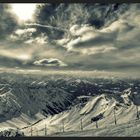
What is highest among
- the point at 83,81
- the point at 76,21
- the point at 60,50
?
the point at 76,21

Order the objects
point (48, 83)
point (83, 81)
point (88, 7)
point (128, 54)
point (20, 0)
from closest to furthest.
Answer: point (20, 0), point (88, 7), point (128, 54), point (83, 81), point (48, 83)

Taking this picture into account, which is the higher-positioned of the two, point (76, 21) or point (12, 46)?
point (76, 21)

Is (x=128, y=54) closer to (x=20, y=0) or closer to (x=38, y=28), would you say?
(x=38, y=28)

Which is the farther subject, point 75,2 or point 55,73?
point 55,73

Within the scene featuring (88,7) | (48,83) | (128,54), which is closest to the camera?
(88,7)

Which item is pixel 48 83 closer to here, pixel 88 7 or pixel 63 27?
pixel 63 27

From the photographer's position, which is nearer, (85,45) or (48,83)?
(85,45)

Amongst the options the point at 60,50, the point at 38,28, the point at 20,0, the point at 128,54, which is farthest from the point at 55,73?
the point at 20,0

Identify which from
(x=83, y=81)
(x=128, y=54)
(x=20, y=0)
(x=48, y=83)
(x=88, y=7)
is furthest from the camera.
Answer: (x=48, y=83)

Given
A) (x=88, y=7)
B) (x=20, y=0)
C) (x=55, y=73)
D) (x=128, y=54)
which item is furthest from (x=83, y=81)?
(x=20, y=0)
